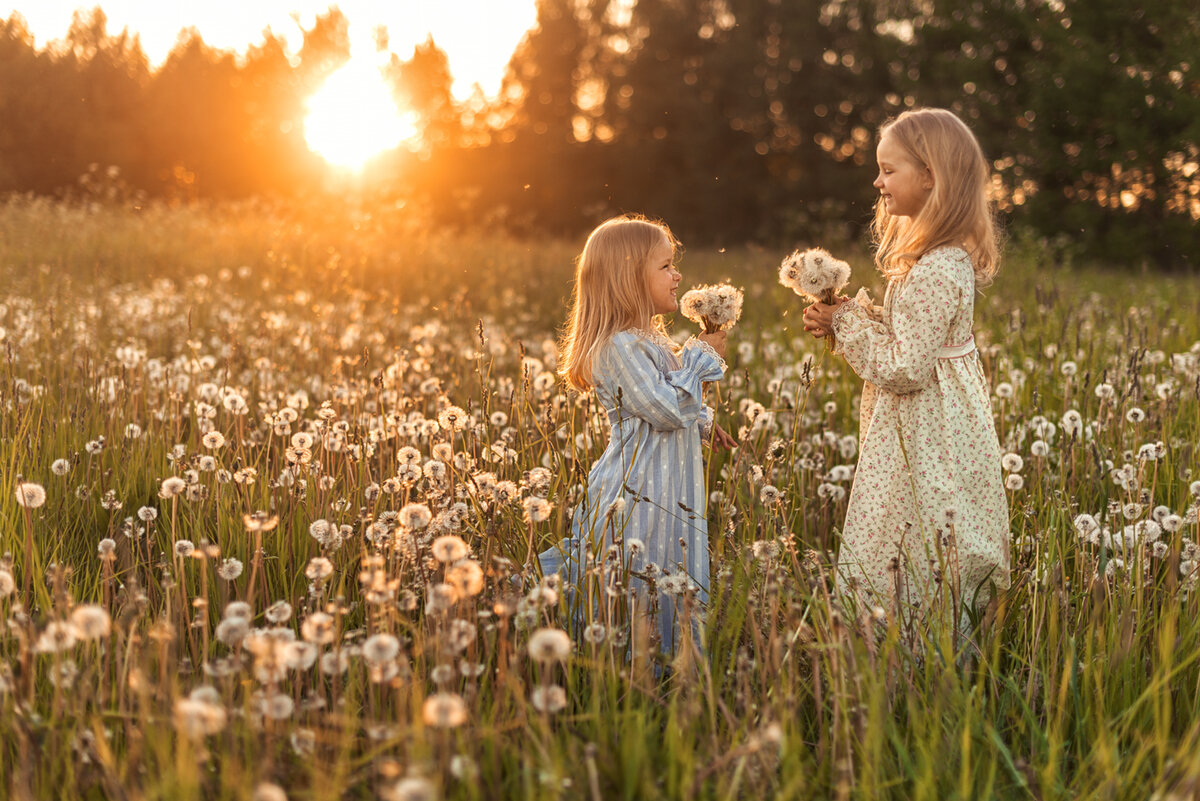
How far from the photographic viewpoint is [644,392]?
292 cm

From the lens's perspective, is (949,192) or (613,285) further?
(613,285)

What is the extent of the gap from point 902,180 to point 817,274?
1.29ft

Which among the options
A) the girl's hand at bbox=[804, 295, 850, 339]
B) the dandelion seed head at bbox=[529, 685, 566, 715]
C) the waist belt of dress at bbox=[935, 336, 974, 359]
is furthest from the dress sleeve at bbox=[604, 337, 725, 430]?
the dandelion seed head at bbox=[529, 685, 566, 715]

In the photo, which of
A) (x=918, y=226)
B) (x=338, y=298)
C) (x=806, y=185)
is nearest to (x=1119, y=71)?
(x=806, y=185)

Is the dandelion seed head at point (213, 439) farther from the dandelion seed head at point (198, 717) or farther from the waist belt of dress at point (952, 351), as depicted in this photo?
the waist belt of dress at point (952, 351)

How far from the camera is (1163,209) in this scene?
27000 millimetres

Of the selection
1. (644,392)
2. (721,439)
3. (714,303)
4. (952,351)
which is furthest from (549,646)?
(721,439)

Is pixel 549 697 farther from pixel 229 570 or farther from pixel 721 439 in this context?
pixel 721 439

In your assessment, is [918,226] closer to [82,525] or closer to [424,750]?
[424,750]

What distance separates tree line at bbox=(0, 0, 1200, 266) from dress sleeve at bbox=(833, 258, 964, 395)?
27.0 m

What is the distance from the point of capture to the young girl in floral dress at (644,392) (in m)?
2.93

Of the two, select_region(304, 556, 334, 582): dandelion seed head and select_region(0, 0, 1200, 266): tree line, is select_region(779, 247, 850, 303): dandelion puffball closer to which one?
select_region(304, 556, 334, 582): dandelion seed head

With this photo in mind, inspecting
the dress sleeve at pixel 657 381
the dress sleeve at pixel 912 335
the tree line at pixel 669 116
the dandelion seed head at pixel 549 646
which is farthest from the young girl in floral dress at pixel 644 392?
the tree line at pixel 669 116

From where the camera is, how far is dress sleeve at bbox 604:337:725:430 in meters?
2.92
